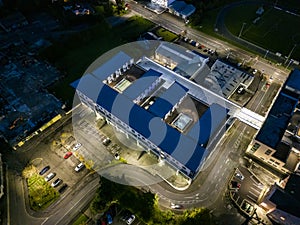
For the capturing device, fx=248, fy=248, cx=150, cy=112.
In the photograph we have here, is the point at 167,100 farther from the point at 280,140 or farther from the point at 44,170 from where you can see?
the point at 44,170

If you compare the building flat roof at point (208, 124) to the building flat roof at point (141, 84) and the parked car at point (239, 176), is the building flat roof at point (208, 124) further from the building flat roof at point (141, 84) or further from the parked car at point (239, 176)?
the building flat roof at point (141, 84)

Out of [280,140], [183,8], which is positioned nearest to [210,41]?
[183,8]

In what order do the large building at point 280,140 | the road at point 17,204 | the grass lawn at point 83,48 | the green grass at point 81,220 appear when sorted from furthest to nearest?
the grass lawn at point 83,48 < the large building at point 280,140 < the road at point 17,204 < the green grass at point 81,220

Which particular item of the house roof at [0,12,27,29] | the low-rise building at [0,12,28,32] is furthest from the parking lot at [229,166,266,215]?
the house roof at [0,12,27,29]

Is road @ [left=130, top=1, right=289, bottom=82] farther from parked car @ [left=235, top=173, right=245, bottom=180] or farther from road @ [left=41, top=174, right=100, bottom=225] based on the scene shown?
road @ [left=41, top=174, right=100, bottom=225]

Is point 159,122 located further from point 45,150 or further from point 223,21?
point 223,21

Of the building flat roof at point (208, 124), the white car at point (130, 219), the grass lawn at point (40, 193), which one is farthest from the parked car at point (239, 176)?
the grass lawn at point (40, 193)
